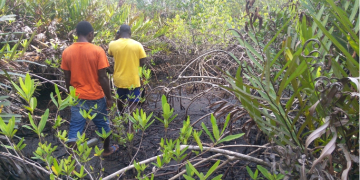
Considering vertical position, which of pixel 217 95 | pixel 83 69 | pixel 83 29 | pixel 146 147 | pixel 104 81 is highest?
pixel 83 29

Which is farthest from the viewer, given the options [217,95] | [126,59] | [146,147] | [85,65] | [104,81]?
[217,95]

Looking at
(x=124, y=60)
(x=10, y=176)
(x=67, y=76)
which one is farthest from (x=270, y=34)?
(x=10, y=176)

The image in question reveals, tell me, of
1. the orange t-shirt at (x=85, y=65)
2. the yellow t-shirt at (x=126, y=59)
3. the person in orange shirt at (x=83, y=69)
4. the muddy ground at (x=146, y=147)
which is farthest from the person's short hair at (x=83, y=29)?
the muddy ground at (x=146, y=147)

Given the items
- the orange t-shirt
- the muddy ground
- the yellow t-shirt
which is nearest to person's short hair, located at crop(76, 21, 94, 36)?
the orange t-shirt

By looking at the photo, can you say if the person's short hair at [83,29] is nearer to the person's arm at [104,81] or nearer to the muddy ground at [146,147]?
the person's arm at [104,81]

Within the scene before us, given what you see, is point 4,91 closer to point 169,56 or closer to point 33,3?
point 33,3

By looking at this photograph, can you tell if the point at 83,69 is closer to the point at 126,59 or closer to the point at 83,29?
the point at 83,29

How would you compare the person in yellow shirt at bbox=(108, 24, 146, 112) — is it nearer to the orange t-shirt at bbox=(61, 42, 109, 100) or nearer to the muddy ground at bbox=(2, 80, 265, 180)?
the muddy ground at bbox=(2, 80, 265, 180)

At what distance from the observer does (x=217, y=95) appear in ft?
16.0

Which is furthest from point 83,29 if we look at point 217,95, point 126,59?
point 217,95

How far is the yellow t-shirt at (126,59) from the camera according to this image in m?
3.94

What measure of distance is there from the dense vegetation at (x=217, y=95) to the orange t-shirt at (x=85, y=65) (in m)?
0.40

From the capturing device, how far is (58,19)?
507 centimetres

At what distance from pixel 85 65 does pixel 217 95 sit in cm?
258
